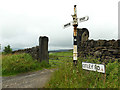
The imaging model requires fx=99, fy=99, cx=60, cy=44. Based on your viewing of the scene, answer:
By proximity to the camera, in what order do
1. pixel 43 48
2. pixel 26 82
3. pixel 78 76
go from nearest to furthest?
pixel 78 76
pixel 26 82
pixel 43 48

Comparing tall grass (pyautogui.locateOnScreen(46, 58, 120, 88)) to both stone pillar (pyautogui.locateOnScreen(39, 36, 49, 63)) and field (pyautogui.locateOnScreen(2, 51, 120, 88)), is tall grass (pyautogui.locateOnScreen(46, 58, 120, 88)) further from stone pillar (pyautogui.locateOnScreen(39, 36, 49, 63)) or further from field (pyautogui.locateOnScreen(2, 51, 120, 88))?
stone pillar (pyautogui.locateOnScreen(39, 36, 49, 63))

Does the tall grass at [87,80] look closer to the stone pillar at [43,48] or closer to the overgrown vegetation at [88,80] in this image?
the overgrown vegetation at [88,80]

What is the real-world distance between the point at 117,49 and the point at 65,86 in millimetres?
2929

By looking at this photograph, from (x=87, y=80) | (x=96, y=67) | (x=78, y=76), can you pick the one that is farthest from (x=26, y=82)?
(x=96, y=67)

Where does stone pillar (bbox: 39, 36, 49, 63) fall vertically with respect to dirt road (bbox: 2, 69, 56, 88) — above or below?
above

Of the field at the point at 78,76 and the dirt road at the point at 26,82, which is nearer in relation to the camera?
the field at the point at 78,76

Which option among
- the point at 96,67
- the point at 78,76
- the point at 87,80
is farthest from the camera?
the point at 78,76

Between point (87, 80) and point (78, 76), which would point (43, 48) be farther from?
point (87, 80)

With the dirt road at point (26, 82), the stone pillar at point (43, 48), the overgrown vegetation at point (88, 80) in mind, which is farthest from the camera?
the stone pillar at point (43, 48)

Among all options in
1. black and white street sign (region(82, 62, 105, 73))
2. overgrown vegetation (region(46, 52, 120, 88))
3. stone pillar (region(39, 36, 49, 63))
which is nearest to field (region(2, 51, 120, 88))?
overgrown vegetation (region(46, 52, 120, 88))

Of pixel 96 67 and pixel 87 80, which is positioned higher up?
pixel 96 67

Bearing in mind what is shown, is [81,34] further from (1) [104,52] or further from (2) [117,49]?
(2) [117,49]

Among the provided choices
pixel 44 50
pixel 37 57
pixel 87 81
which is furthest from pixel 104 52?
pixel 37 57

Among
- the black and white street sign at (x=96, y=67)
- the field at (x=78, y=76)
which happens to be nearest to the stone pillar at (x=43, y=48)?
the field at (x=78, y=76)
